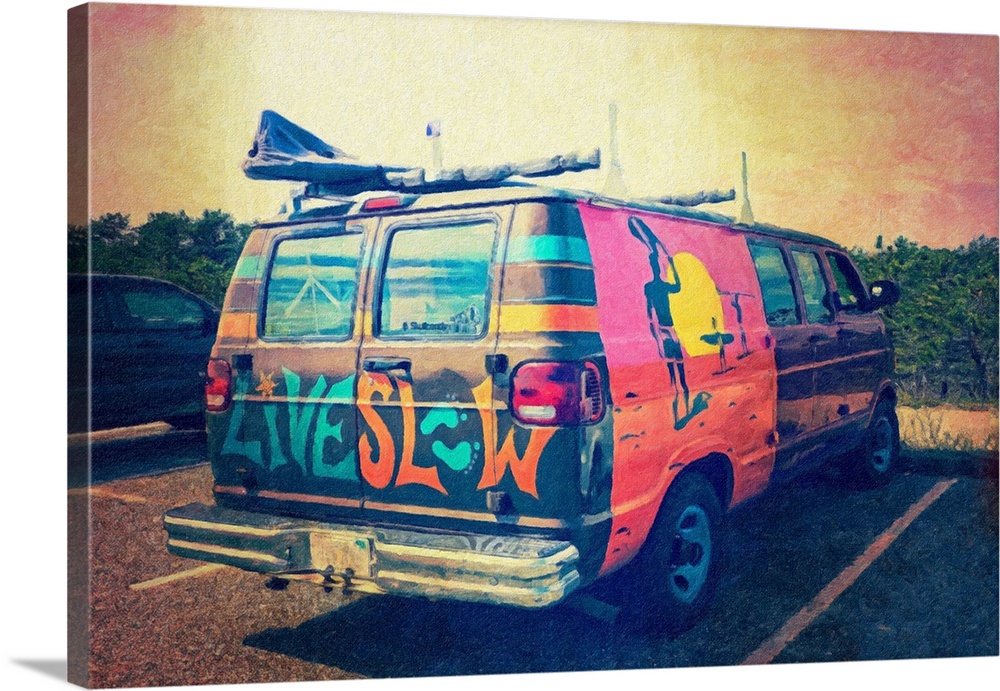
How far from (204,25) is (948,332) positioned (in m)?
4.23

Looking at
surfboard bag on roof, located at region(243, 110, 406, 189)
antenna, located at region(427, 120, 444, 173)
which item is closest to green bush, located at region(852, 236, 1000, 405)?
antenna, located at region(427, 120, 444, 173)

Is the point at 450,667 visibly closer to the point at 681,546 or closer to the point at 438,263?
A: the point at 681,546

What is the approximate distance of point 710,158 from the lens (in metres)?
5.70

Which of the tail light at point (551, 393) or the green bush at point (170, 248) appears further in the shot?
the green bush at point (170, 248)

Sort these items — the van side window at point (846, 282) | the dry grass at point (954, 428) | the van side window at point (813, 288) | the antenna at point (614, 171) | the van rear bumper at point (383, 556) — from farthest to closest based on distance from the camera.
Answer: the dry grass at point (954, 428), the van side window at point (846, 282), the van side window at point (813, 288), the antenna at point (614, 171), the van rear bumper at point (383, 556)

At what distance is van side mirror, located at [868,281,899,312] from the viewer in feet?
19.7

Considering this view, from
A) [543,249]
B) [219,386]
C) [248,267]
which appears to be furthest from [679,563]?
[248,267]

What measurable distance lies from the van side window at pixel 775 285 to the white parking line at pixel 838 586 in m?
1.29

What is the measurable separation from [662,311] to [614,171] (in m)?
0.89

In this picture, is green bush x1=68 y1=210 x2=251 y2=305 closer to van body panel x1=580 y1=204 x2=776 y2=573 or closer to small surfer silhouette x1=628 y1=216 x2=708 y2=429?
van body panel x1=580 y1=204 x2=776 y2=573

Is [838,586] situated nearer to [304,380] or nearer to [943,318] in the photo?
[943,318]

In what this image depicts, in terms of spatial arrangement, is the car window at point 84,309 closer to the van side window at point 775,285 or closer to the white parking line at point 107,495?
the white parking line at point 107,495

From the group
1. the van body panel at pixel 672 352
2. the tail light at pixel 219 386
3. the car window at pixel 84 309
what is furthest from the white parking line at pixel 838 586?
the car window at pixel 84 309

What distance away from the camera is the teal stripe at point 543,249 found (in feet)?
14.5
